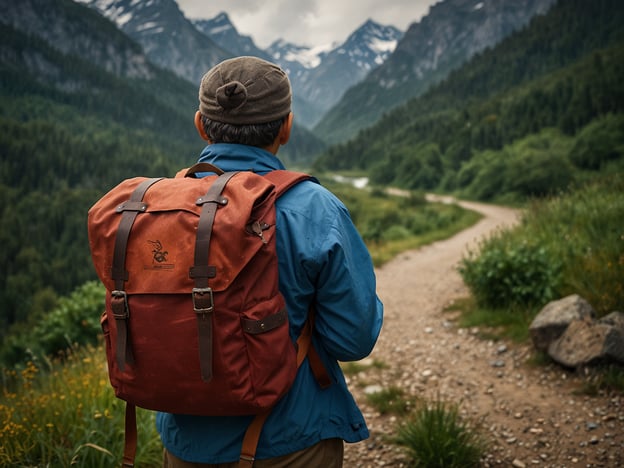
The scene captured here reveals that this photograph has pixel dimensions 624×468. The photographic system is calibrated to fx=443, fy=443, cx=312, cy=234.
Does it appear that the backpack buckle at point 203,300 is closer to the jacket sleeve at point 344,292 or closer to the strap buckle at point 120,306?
the strap buckle at point 120,306

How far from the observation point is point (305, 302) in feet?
5.13

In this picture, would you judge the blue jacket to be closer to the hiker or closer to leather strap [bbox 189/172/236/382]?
the hiker

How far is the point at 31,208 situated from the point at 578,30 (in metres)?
104

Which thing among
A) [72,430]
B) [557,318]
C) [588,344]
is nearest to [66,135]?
[72,430]

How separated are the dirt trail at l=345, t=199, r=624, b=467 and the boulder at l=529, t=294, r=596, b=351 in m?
0.28

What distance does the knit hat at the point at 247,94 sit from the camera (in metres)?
1.51

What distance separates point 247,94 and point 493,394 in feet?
13.0

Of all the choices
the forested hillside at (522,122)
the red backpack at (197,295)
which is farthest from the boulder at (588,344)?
the forested hillside at (522,122)

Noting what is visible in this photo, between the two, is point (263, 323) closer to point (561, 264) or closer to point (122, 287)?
point (122, 287)

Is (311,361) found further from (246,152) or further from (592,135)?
(592,135)

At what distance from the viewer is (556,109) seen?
4691cm

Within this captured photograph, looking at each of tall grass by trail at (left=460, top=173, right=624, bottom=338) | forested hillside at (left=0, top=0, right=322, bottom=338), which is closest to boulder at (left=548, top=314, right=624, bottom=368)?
tall grass by trail at (left=460, top=173, right=624, bottom=338)

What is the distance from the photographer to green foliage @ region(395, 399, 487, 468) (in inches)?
122

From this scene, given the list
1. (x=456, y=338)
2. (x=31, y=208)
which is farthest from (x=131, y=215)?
(x=31, y=208)
